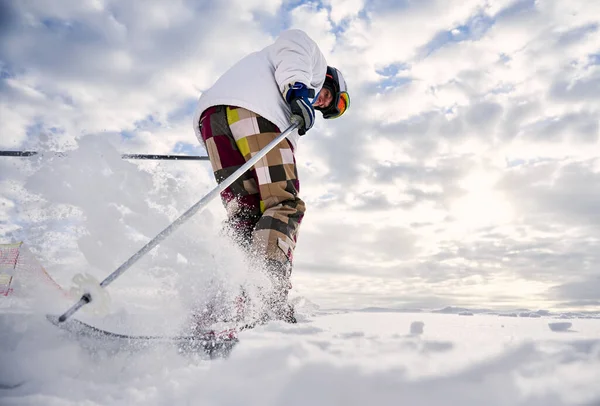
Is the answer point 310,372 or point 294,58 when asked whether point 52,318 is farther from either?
point 294,58

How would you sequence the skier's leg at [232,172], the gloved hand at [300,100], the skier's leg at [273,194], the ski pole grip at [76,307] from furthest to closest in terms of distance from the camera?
the skier's leg at [232,172], the gloved hand at [300,100], the skier's leg at [273,194], the ski pole grip at [76,307]

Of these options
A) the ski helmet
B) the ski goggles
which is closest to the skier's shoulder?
the ski helmet

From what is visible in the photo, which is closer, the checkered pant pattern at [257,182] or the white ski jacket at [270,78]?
the checkered pant pattern at [257,182]

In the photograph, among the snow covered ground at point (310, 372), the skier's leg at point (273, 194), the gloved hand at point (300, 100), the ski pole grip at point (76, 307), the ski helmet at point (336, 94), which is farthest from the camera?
the ski helmet at point (336, 94)

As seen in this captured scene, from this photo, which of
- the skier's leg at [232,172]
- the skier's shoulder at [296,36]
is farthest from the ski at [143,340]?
the skier's shoulder at [296,36]

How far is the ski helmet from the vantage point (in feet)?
9.58

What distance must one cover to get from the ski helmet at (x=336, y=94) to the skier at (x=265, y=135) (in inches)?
15.1

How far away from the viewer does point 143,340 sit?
1.23m

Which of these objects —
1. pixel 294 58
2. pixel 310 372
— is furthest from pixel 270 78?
pixel 310 372

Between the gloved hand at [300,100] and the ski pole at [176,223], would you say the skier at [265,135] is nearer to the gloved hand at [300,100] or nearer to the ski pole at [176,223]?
the gloved hand at [300,100]

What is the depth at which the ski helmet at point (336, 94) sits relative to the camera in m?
2.92

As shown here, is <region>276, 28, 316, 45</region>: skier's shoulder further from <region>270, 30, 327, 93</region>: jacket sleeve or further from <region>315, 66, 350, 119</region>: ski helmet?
<region>315, 66, 350, 119</region>: ski helmet

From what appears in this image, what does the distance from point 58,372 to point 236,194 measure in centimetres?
154

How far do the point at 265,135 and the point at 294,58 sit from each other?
1.64 ft
